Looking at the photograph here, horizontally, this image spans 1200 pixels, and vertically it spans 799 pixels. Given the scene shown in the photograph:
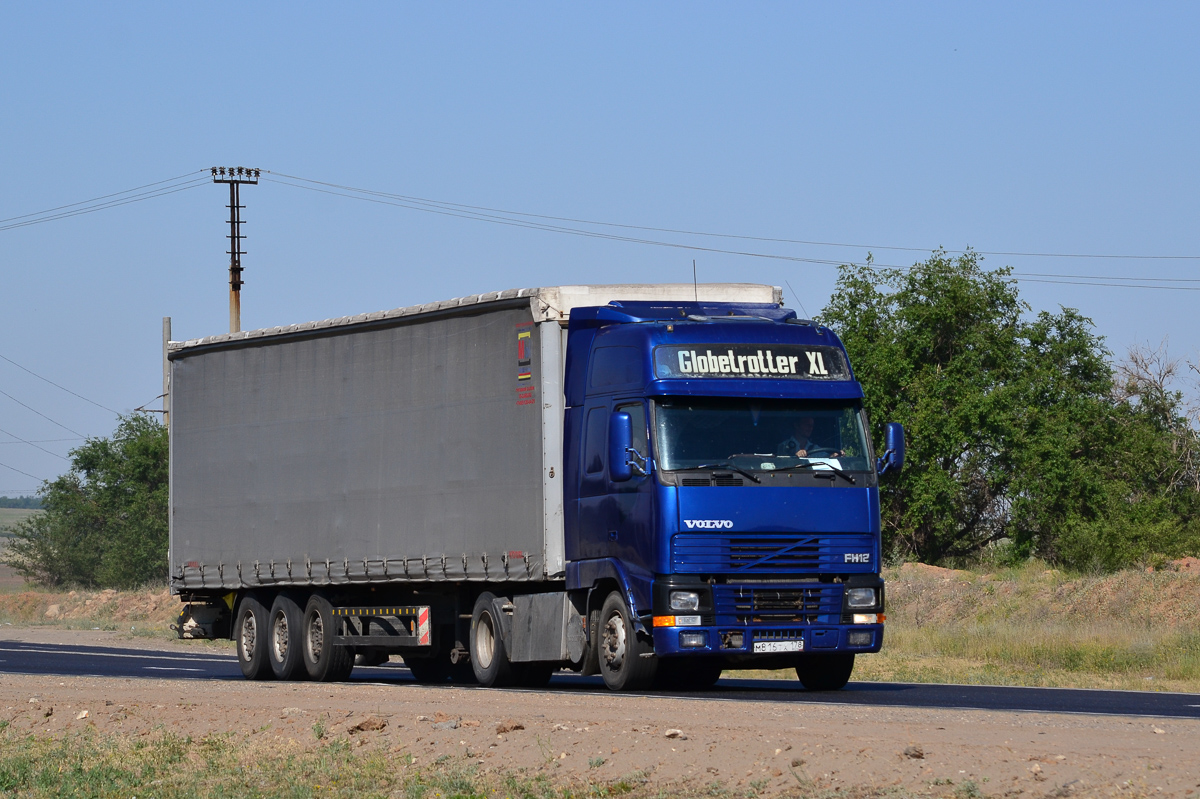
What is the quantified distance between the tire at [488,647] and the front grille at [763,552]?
3.54m

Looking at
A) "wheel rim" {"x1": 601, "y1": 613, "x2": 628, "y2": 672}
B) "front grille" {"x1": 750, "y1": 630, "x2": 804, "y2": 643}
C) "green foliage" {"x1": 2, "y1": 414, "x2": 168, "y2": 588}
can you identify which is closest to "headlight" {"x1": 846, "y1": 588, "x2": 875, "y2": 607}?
"front grille" {"x1": 750, "y1": 630, "x2": 804, "y2": 643}

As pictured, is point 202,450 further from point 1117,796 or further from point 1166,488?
point 1166,488

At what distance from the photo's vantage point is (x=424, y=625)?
796 inches

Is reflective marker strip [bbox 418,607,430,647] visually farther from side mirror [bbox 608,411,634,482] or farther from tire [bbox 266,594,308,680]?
side mirror [bbox 608,411,634,482]

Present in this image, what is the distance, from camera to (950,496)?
45875mm

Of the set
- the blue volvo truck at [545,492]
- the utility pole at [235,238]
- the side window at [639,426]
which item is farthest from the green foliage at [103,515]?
the side window at [639,426]

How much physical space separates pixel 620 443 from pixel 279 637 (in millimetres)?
8095

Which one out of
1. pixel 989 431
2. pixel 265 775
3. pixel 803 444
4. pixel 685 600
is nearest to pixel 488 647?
pixel 685 600

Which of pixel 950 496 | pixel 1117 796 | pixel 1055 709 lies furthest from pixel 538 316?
pixel 950 496

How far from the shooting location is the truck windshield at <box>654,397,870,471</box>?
16453 millimetres

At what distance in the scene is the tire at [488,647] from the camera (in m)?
19.1

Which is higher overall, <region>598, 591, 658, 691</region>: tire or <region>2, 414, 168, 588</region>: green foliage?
<region>2, 414, 168, 588</region>: green foliage

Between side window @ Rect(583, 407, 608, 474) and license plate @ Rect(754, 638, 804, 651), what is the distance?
2397mm

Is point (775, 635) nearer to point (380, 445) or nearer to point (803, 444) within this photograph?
point (803, 444)
